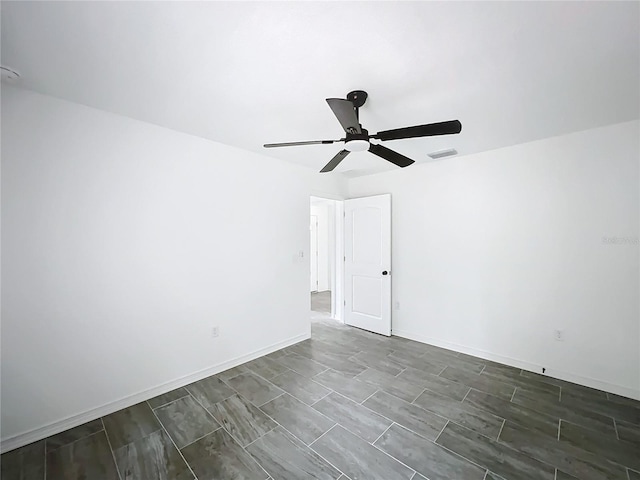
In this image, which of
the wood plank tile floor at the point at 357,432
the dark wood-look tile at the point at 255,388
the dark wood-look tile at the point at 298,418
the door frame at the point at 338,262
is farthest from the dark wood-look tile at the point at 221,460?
the door frame at the point at 338,262

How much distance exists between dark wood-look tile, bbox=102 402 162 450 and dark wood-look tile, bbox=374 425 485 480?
1720 millimetres

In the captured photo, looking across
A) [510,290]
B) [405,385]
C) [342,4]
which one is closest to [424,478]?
[405,385]

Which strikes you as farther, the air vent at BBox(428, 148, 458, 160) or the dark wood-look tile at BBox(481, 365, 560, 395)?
the air vent at BBox(428, 148, 458, 160)

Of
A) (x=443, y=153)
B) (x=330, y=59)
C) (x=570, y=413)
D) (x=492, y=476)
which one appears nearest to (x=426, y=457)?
(x=492, y=476)

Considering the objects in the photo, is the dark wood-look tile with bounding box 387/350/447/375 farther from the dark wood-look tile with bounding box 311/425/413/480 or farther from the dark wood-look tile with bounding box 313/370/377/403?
the dark wood-look tile with bounding box 311/425/413/480

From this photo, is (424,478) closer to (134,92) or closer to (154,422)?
(154,422)

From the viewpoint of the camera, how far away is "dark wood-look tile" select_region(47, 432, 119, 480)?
66.5 inches

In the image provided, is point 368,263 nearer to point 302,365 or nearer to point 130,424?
point 302,365

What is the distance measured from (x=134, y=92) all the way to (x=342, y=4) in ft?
5.43

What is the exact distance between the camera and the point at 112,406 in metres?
2.31

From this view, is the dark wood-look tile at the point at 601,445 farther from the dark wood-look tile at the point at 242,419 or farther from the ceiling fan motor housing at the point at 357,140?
the ceiling fan motor housing at the point at 357,140

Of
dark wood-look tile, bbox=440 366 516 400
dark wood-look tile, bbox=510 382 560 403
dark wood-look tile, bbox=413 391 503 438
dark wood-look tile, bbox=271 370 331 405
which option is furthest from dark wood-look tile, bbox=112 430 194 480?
dark wood-look tile, bbox=510 382 560 403

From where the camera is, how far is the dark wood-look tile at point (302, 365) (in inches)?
118

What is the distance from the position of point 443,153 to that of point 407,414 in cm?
283
